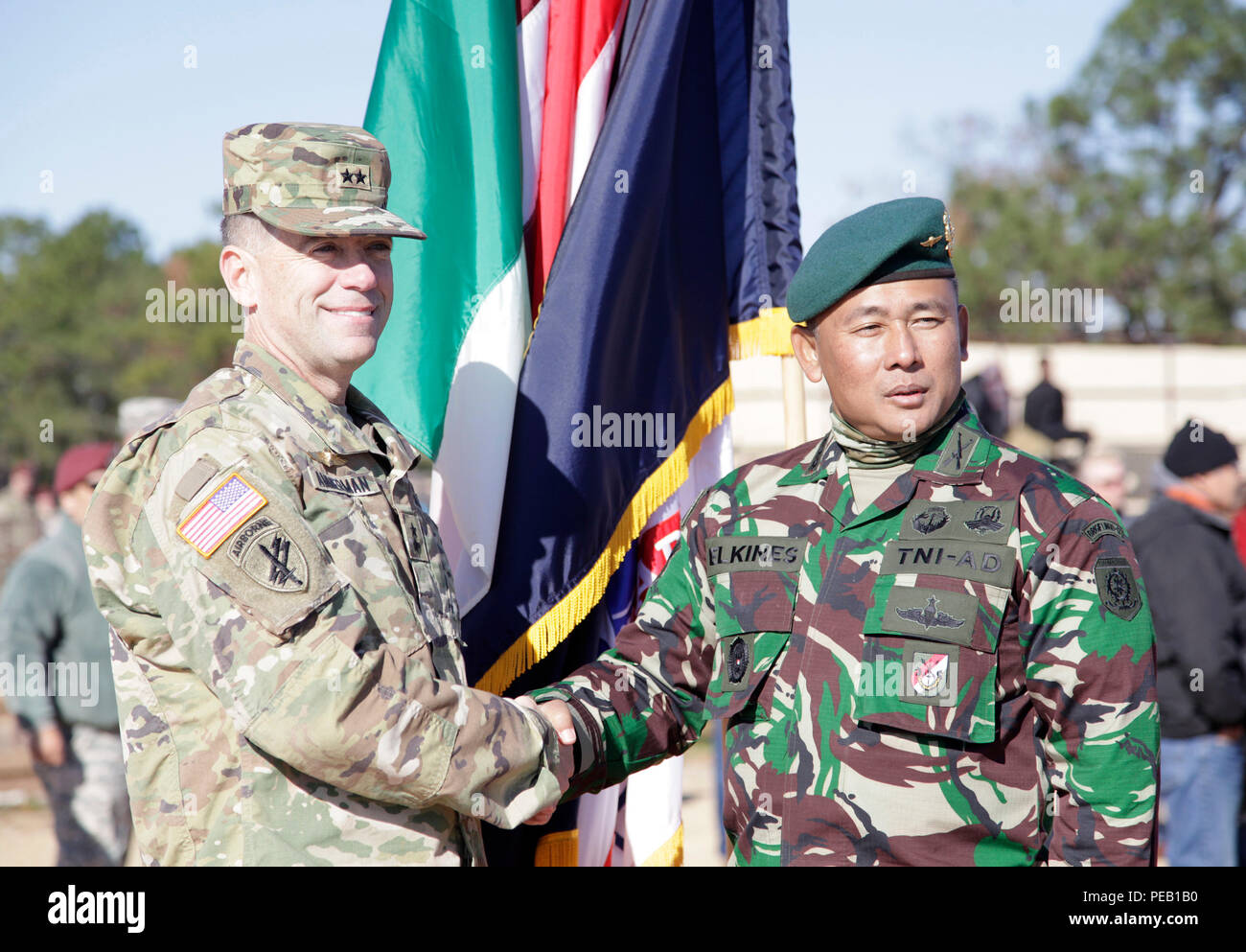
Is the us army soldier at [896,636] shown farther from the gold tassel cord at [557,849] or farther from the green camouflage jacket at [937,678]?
the gold tassel cord at [557,849]

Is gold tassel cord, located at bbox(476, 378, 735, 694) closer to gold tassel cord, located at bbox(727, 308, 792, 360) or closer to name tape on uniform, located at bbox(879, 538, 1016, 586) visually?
gold tassel cord, located at bbox(727, 308, 792, 360)

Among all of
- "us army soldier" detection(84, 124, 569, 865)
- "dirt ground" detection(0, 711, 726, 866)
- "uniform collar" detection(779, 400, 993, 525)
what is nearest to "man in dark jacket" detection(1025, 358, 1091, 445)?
"dirt ground" detection(0, 711, 726, 866)

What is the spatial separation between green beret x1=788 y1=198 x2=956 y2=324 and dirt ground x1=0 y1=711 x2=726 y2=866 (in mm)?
4824

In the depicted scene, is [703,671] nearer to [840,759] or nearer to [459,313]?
[840,759]

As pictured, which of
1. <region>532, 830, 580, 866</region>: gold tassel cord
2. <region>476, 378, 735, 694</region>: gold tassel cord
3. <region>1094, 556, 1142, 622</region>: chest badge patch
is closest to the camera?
<region>1094, 556, 1142, 622</region>: chest badge patch

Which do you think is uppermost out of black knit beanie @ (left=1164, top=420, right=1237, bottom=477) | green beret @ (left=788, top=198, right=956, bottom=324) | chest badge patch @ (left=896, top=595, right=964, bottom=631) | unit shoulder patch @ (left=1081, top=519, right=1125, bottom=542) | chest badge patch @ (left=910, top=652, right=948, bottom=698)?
green beret @ (left=788, top=198, right=956, bottom=324)

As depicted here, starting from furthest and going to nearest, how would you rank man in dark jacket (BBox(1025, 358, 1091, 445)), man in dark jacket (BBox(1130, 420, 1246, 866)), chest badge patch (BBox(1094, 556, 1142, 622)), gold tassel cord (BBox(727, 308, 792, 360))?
man in dark jacket (BBox(1025, 358, 1091, 445))
man in dark jacket (BBox(1130, 420, 1246, 866))
gold tassel cord (BBox(727, 308, 792, 360))
chest badge patch (BBox(1094, 556, 1142, 622))

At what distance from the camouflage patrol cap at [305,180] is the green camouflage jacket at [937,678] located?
1.18m

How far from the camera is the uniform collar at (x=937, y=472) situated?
2688 millimetres

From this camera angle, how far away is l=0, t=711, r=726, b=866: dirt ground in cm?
768

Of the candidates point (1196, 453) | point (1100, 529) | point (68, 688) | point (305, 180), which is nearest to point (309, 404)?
point (305, 180)

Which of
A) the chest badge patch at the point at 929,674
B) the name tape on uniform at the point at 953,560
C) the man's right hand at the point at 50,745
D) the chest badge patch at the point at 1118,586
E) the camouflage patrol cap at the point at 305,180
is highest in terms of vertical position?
the camouflage patrol cap at the point at 305,180

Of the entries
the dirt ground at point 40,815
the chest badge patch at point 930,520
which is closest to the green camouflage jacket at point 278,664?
the chest badge patch at point 930,520
